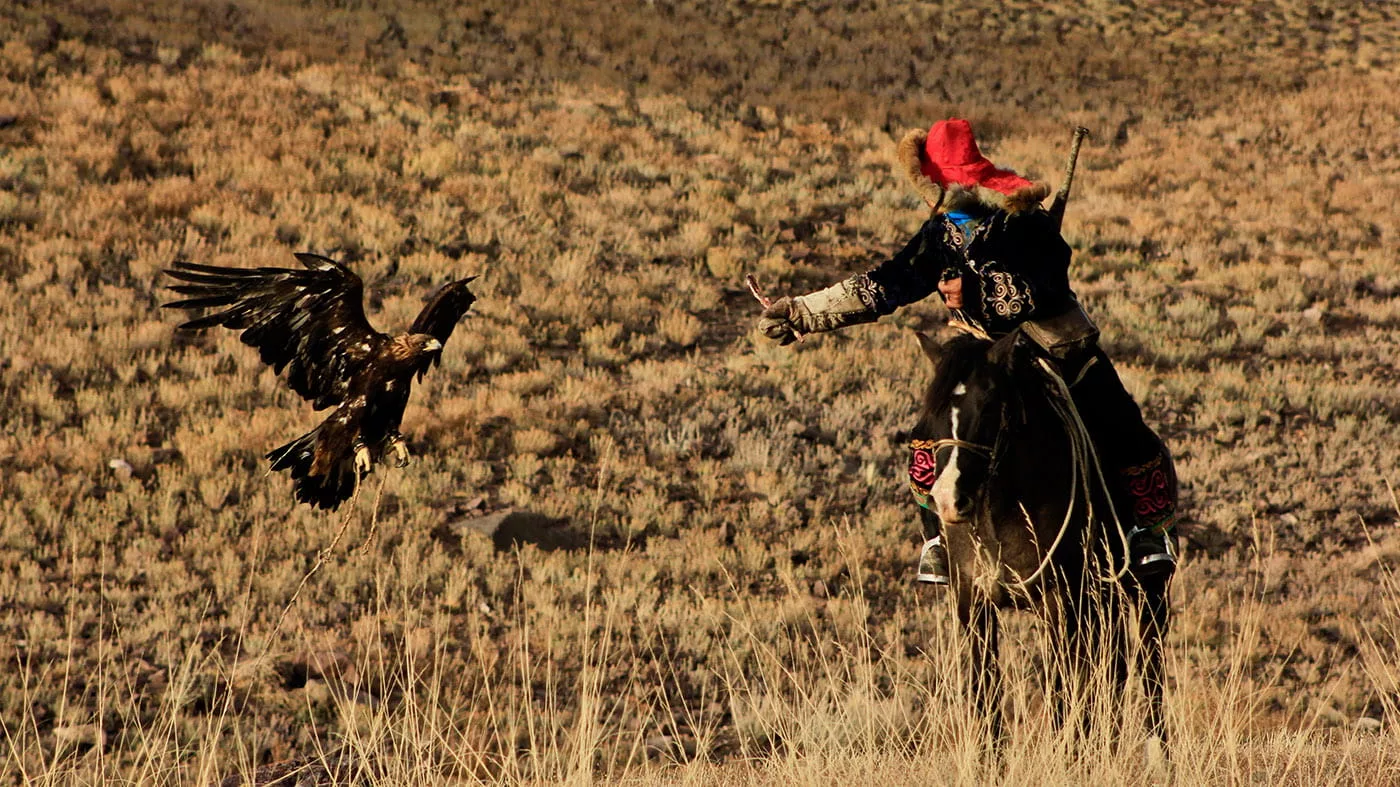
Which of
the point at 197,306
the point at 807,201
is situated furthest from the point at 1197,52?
the point at 197,306

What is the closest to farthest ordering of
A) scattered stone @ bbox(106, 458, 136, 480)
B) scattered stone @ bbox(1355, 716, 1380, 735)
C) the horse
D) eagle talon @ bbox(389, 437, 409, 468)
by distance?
eagle talon @ bbox(389, 437, 409, 468)
the horse
scattered stone @ bbox(1355, 716, 1380, 735)
scattered stone @ bbox(106, 458, 136, 480)

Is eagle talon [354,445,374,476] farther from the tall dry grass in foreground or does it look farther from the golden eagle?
the tall dry grass in foreground

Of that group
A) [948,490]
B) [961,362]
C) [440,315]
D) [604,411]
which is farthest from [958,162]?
[604,411]

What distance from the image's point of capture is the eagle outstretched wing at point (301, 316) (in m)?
3.68

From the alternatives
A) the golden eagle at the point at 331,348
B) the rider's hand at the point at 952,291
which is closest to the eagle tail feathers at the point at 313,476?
the golden eagle at the point at 331,348

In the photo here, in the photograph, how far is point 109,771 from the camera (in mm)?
7078

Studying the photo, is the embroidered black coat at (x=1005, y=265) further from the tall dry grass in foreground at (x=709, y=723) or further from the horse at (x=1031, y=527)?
the tall dry grass in foreground at (x=709, y=723)

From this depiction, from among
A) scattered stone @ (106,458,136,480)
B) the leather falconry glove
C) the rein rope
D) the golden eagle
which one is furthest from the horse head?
scattered stone @ (106,458,136,480)

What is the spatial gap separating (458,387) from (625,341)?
2.53m

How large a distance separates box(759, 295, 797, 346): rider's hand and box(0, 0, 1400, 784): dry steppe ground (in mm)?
1145

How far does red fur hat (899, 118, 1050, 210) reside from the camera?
5570 mm

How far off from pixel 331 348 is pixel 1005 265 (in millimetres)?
2979

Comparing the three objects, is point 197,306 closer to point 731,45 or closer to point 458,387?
point 458,387

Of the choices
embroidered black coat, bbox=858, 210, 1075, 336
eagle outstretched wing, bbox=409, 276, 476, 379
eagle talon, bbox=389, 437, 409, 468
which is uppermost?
embroidered black coat, bbox=858, 210, 1075, 336
